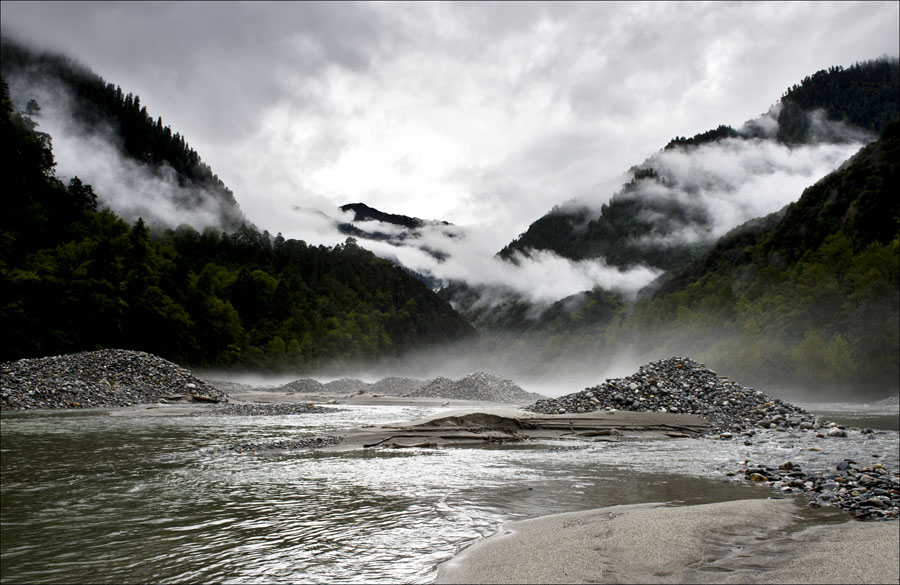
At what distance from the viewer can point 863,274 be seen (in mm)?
63375

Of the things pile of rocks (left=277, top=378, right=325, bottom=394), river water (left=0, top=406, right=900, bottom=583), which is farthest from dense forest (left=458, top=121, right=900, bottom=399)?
pile of rocks (left=277, top=378, right=325, bottom=394)

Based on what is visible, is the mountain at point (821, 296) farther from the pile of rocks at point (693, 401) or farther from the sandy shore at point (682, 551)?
the sandy shore at point (682, 551)

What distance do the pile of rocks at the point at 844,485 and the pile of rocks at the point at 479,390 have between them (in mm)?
36038

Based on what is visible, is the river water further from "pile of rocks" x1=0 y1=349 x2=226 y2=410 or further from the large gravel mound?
"pile of rocks" x1=0 y1=349 x2=226 y2=410

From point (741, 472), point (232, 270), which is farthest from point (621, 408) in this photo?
point (232, 270)

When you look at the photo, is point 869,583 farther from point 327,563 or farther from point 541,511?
point 327,563

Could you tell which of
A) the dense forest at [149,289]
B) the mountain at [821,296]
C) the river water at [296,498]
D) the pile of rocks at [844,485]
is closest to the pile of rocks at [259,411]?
the river water at [296,498]

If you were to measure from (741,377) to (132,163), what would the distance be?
182 meters

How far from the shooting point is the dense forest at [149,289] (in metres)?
51.3

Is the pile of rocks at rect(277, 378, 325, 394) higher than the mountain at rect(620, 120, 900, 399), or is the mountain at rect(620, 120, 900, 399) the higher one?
the mountain at rect(620, 120, 900, 399)

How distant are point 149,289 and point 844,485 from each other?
7524cm

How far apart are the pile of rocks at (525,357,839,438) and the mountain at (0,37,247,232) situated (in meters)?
166

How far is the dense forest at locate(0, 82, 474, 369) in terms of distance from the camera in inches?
2020

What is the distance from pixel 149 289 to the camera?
67.2 metres
